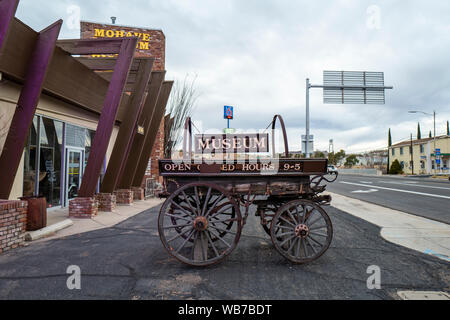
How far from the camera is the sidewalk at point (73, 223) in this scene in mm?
5179

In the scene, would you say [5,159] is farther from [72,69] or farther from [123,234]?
[72,69]

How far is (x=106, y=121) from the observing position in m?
7.06

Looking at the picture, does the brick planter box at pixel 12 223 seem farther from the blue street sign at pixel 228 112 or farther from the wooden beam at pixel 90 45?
the blue street sign at pixel 228 112

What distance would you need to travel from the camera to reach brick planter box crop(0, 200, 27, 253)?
14.1 feet

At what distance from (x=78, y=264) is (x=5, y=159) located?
3.29 m

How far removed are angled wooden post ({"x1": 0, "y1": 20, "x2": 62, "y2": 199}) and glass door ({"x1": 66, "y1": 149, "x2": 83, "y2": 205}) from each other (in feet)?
12.9

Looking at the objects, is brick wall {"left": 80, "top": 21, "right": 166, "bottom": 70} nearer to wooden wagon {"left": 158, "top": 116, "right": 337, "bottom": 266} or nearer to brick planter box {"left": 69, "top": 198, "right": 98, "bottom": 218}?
brick planter box {"left": 69, "top": 198, "right": 98, "bottom": 218}

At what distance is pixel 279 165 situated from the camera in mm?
3611

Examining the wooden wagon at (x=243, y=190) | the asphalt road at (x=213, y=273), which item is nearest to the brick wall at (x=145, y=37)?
the asphalt road at (x=213, y=273)

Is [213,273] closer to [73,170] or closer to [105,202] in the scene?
[105,202]

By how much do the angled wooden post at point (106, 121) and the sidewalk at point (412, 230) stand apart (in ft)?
25.1

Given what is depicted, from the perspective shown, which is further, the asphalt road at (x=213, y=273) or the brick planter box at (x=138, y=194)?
the brick planter box at (x=138, y=194)

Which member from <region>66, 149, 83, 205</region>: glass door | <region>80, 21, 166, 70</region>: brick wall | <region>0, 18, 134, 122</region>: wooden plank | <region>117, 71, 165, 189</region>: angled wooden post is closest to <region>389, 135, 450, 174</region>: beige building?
<region>80, 21, 166, 70</region>: brick wall
